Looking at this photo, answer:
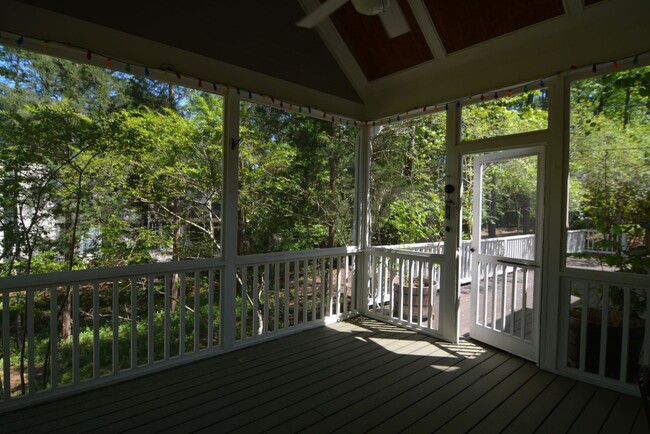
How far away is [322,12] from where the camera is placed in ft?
6.46

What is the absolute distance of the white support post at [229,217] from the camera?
305 centimetres

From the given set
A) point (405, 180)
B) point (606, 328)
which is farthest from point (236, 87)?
point (606, 328)

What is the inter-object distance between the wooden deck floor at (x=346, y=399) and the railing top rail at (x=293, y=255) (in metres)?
0.85

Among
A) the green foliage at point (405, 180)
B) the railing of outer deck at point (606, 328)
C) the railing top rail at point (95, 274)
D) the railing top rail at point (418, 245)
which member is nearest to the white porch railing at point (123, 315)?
the railing top rail at point (95, 274)

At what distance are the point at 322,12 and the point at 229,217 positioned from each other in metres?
1.83

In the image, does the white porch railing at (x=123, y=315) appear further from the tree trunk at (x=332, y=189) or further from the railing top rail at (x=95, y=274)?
the tree trunk at (x=332, y=189)

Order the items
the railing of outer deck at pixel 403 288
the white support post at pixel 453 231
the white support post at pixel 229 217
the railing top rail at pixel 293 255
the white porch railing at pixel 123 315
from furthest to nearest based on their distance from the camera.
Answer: the railing of outer deck at pixel 403 288 < the white support post at pixel 453 231 < the railing top rail at pixel 293 255 < the white support post at pixel 229 217 < the white porch railing at pixel 123 315

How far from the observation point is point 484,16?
2996mm

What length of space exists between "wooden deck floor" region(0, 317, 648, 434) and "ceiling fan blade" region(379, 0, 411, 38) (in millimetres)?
2591

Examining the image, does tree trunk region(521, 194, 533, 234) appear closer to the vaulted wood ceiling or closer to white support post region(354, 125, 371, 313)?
the vaulted wood ceiling

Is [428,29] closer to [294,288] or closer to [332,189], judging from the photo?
[332,189]

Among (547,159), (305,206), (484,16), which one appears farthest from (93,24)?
(547,159)

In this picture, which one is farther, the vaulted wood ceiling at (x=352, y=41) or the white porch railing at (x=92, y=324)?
the vaulted wood ceiling at (x=352, y=41)

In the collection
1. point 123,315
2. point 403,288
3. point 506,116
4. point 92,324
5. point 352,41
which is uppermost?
point 352,41
